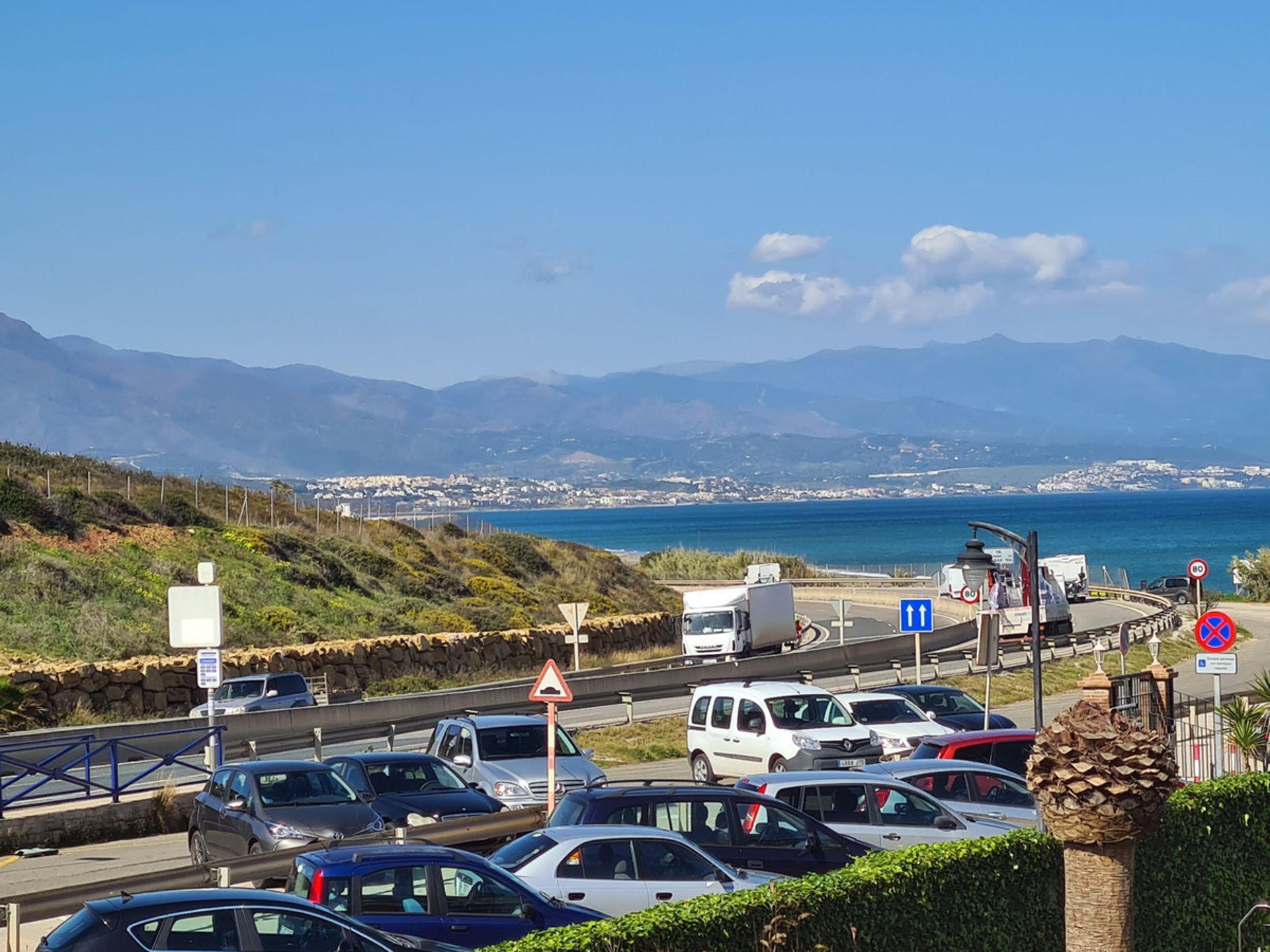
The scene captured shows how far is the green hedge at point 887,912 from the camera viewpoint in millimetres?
9438

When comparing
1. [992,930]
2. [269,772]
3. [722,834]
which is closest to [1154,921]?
[992,930]

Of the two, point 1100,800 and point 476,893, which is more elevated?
point 1100,800

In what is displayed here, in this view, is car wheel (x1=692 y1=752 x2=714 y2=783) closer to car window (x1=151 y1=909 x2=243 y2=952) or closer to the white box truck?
car window (x1=151 y1=909 x2=243 y2=952)

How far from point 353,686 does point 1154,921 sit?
27957mm

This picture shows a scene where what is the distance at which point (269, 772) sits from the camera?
1756 cm

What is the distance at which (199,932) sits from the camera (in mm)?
10398

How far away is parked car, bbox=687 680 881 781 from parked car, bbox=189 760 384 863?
7.51 m

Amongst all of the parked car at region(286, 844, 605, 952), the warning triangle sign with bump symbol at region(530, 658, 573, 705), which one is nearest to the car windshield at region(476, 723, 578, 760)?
the warning triangle sign with bump symbol at region(530, 658, 573, 705)

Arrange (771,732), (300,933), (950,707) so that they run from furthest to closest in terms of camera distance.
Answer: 1. (950,707)
2. (771,732)
3. (300,933)

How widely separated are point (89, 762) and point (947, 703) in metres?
14.8

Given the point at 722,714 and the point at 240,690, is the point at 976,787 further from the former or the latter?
the point at 240,690

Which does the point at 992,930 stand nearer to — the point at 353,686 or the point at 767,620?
the point at 353,686

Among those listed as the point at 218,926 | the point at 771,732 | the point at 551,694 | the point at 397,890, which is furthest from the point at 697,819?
the point at 771,732

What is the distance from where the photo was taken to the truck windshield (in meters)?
44.0
